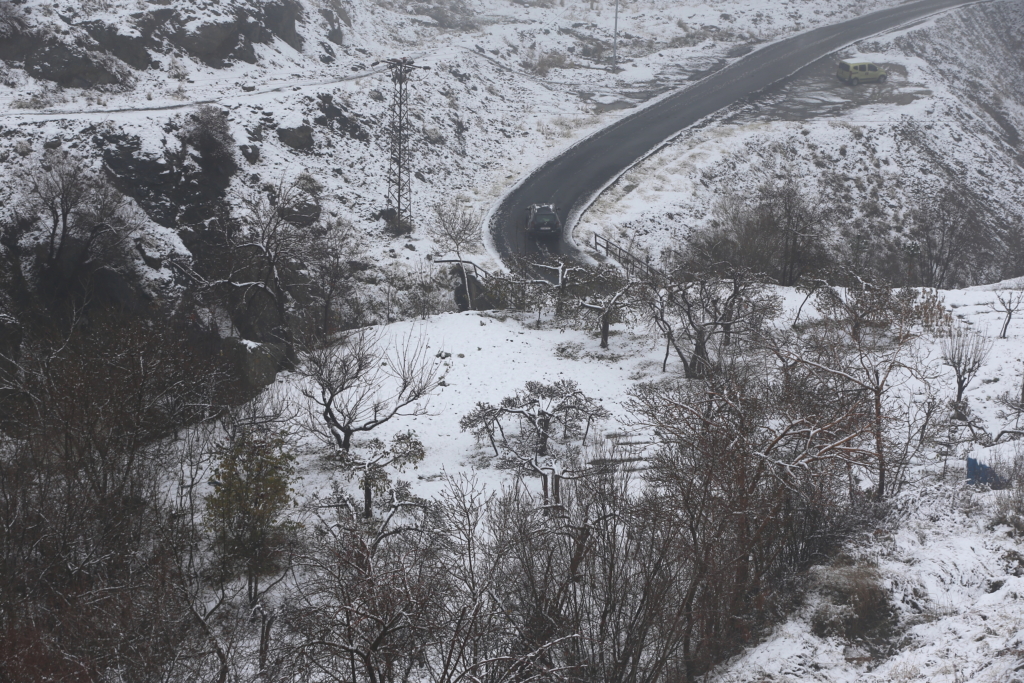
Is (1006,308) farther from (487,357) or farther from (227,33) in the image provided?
(227,33)

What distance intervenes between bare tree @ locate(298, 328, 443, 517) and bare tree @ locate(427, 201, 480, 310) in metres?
9.98

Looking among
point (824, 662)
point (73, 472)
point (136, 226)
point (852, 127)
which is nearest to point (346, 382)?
point (73, 472)

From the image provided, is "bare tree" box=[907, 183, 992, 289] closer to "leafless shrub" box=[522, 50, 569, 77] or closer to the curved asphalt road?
the curved asphalt road

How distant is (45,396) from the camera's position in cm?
1669

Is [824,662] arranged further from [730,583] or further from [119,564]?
[119,564]

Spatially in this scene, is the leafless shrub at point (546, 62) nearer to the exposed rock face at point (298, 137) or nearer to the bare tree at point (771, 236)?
the bare tree at point (771, 236)

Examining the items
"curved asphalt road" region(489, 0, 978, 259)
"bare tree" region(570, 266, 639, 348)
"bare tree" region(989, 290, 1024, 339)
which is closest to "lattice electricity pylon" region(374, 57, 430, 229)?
"curved asphalt road" region(489, 0, 978, 259)

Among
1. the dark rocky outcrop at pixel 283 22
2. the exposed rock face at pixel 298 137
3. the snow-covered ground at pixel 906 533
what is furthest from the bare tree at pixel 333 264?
the dark rocky outcrop at pixel 283 22

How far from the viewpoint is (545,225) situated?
36.4m

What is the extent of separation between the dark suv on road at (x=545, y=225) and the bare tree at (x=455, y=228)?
3.12 m

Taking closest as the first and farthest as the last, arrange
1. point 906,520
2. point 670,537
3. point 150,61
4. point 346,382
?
point 670,537
point 906,520
point 346,382
point 150,61

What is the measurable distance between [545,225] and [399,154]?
9415 millimetres

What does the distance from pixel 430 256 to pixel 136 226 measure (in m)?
13.7

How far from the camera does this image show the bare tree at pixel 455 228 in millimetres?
36469
